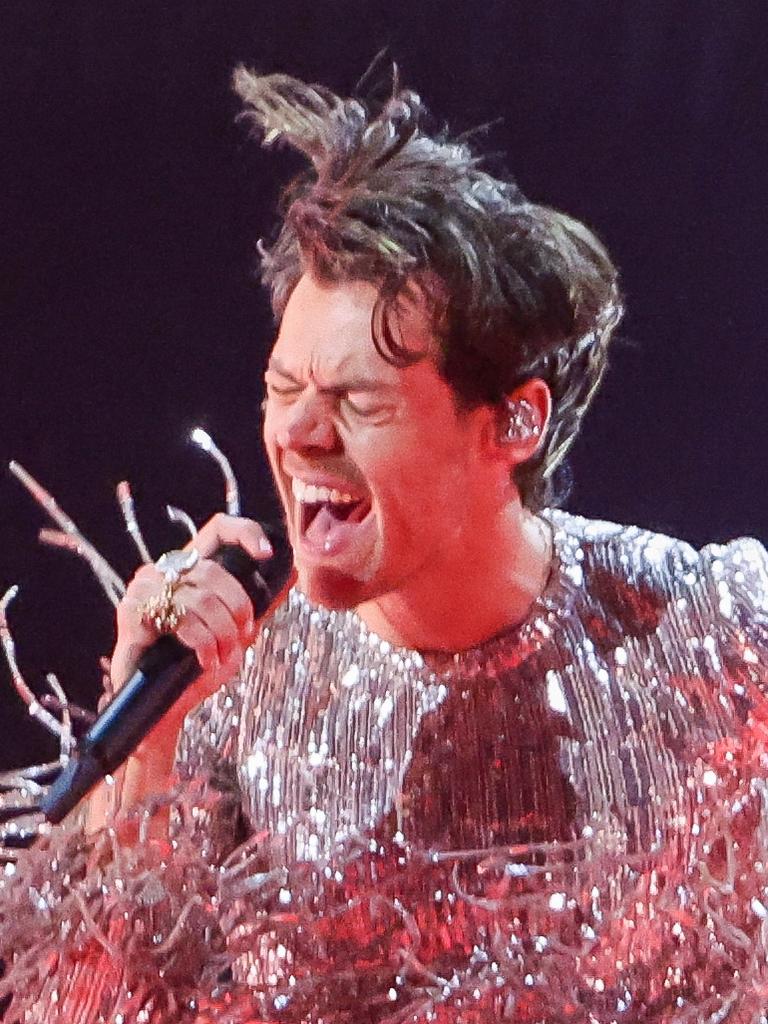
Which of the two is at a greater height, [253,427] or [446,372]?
[446,372]

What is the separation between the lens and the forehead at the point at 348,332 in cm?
86

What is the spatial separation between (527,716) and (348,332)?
0.99 feet

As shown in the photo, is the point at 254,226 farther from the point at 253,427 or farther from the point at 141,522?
the point at 141,522

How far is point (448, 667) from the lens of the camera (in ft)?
3.29

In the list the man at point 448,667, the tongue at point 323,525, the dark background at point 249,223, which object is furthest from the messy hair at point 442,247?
the dark background at point 249,223

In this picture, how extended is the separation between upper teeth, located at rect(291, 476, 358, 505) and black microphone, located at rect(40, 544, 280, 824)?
0.26ft

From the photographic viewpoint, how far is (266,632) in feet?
3.45

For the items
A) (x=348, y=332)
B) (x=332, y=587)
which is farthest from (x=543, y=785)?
(x=348, y=332)

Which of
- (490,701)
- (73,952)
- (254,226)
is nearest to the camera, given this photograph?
(73,952)

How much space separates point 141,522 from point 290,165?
32 cm

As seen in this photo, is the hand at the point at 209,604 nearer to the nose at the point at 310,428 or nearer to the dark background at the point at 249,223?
the nose at the point at 310,428

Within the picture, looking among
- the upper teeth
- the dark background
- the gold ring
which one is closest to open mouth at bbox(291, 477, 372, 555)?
the upper teeth

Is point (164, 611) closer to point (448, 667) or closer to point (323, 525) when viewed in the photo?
point (323, 525)

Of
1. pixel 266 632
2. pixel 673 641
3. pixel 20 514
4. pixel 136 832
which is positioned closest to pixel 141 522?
pixel 20 514
